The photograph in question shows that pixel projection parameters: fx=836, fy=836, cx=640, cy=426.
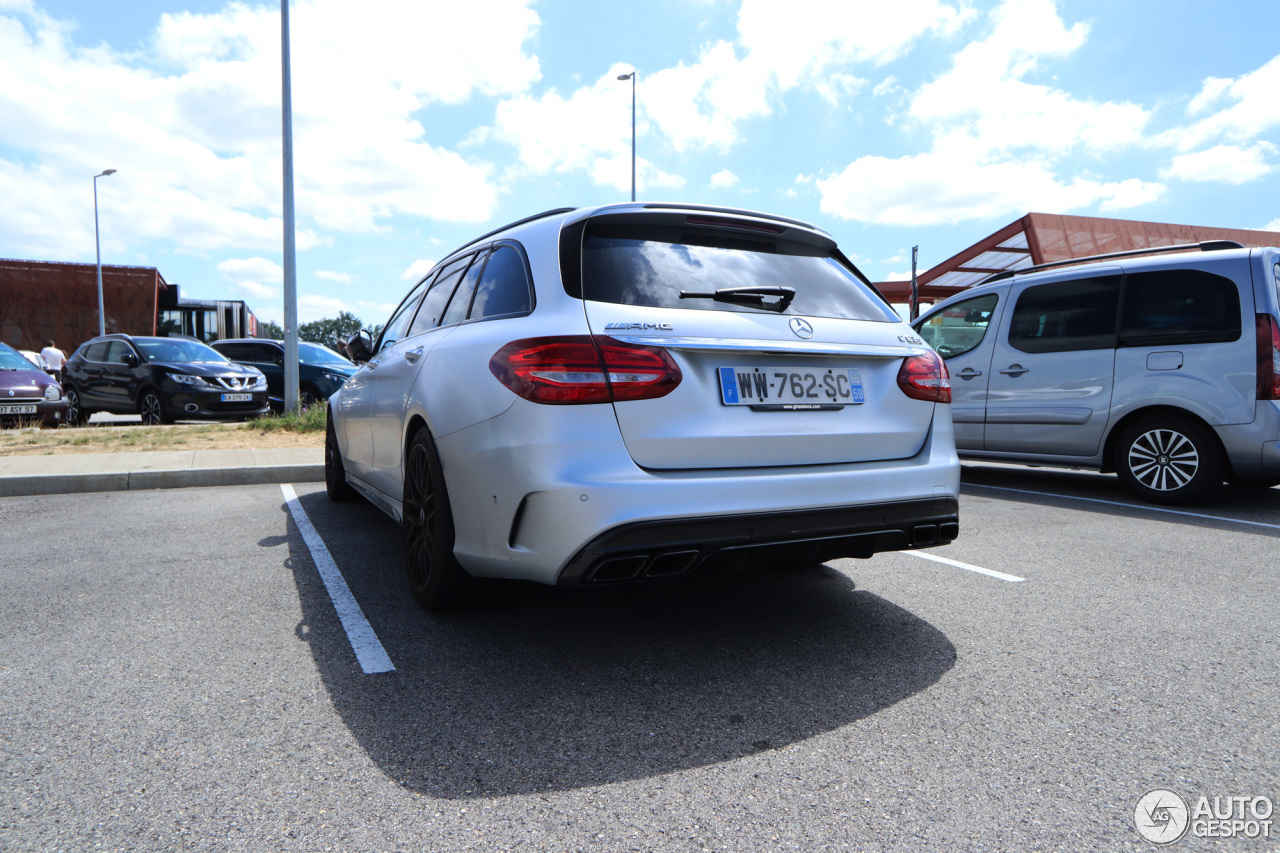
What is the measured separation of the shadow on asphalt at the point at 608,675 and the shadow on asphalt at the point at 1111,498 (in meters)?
3.31

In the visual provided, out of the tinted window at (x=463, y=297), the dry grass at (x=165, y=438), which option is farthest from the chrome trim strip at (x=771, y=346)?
the dry grass at (x=165, y=438)

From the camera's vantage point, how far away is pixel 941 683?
2771 mm

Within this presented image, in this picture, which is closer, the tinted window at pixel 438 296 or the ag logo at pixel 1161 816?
the ag logo at pixel 1161 816

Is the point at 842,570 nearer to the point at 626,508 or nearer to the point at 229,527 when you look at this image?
the point at 626,508

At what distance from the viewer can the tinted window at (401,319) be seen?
4914 millimetres

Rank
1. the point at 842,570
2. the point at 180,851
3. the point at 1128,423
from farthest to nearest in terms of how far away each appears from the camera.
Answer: the point at 1128,423 → the point at 842,570 → the point at 180,851

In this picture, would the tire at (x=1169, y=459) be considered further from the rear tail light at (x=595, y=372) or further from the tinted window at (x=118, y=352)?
the tinted window at (x=118, y=352)

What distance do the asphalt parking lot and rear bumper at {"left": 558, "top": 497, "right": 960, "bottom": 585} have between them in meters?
0.40

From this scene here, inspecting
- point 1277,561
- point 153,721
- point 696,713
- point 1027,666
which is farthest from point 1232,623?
point 153,721

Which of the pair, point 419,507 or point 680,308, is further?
point 419,507

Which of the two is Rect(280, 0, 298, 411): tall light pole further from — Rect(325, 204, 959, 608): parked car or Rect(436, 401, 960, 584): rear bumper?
Rect(436, 401, 960, 584): rear bumper

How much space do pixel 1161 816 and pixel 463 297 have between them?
3.14 meters

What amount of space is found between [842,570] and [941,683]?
1596mm

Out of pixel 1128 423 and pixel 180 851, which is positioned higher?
pixel 1128 423
